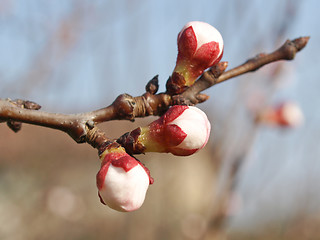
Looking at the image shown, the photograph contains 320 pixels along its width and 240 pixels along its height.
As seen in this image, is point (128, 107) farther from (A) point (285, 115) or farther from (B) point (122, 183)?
(A) point (285, 115)

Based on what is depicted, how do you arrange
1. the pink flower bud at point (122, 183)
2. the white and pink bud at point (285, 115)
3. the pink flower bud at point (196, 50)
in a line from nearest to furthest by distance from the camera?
the pink flower bud at point (122, 183)
the pink flower bud at point (196, 50)
the white and pink bud at point (285, 115)

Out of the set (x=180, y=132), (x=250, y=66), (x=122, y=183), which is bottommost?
(x=122, y=183)

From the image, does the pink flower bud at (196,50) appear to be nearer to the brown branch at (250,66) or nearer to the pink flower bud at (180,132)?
the brown branch at (250,66)

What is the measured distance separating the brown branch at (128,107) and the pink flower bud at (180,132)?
0.28ft

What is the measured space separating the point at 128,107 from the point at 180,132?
15 cm

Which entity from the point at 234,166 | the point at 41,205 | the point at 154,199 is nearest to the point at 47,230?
the point at 41,205

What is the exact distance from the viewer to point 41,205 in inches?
199

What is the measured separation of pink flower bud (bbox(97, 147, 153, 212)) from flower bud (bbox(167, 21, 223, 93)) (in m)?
0.29

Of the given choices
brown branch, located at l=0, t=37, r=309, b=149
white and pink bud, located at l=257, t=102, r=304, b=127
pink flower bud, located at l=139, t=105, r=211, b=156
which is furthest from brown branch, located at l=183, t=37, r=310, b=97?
white and pink bud, located at l=257, t=102, r=304, b=127

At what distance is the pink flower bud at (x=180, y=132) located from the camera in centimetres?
84

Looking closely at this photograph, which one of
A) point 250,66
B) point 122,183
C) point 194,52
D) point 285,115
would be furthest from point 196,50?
point 285,115

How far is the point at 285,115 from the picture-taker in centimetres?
339

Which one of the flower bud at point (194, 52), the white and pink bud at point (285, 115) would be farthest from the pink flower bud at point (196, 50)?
Result: the white and pink bud at point (285, 115)

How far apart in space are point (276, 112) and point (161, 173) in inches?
48.4
